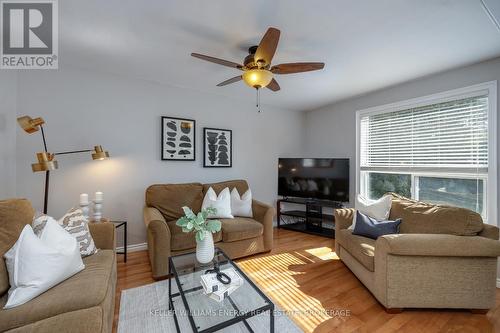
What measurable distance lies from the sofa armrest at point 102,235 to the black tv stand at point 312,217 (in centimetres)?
278

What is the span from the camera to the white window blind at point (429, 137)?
233cm

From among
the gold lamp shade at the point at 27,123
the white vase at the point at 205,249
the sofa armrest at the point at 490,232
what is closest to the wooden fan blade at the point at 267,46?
the white vase at the point at 205,249

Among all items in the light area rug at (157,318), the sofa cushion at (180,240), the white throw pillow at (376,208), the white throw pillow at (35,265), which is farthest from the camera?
the white throw pillow at (376,208)

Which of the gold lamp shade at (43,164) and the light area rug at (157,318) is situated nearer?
the light area rug at (157,318)

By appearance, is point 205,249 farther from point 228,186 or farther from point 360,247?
point 228,186

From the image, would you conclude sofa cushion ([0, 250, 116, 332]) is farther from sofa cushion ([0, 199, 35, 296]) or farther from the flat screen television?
the flat screen television

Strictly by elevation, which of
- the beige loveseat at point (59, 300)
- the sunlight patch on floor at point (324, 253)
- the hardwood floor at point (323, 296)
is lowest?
the hardwood floor at point (323, 296)

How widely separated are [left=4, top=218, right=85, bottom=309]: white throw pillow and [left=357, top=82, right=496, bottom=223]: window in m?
3.66

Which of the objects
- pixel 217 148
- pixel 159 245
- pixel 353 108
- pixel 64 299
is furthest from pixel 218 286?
pixel 353 108

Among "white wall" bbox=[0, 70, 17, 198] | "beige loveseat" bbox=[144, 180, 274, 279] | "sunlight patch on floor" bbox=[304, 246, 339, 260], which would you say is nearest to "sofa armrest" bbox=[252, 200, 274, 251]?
"beige loveseat" bbox=[144, 180, 274, 279]

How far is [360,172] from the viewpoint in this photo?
3.50 meters

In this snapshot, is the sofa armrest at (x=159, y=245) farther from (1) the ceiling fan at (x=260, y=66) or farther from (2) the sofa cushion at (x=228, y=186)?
(1) the ceiling fan at (x=260, y=66)

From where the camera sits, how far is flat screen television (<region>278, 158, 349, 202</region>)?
11.3ft

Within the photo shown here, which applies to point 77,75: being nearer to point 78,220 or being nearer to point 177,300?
point 78,220
